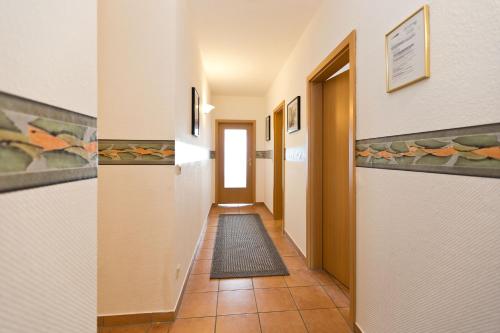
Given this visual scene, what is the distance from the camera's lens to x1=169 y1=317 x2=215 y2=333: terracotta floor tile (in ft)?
5.41

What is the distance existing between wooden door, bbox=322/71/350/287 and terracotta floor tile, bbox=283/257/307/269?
0.24 metres

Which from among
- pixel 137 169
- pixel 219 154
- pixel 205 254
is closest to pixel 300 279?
pixel 205 254

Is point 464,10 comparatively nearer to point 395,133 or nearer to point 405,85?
point 405,85

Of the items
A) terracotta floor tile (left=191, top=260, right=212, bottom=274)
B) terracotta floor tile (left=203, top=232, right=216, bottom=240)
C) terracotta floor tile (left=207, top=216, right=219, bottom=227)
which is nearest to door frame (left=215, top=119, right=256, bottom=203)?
terracotta floor tile (left=207, top=216, right=219, bottom=227)

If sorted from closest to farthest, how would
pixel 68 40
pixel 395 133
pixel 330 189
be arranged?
pixel 68 40 < pixel 395 133 < pixel 330 189

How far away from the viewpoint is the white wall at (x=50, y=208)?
0.48 m

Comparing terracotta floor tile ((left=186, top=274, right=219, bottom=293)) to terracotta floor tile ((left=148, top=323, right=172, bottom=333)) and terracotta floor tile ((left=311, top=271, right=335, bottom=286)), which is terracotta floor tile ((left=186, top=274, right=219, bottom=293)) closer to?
terracotta floor tile ((left=148, top=323, right=172, bottom=333))

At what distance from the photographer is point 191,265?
2.52 metres

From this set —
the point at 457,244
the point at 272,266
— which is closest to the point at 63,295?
the point at 457,244

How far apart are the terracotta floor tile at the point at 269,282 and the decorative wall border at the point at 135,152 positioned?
1376 millimetres

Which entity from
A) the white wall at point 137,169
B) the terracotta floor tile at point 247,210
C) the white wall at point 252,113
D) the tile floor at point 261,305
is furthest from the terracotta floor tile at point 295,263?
the white wall at point 252,113

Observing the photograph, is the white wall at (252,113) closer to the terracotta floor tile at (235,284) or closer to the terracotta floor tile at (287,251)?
the terracotta floor tile at (287,251)

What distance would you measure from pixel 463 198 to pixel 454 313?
43 cm

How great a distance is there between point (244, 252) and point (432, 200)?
90.1 inches
